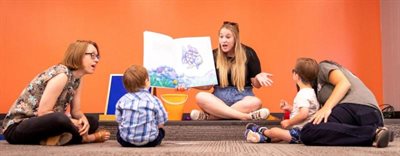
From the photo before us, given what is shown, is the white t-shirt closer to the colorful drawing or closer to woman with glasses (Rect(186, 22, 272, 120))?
woman with glasses (Rect(186, 22, 272, 120))

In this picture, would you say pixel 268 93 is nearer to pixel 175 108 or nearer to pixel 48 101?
pixel 175 108

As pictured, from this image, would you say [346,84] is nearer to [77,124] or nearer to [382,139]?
[382,139]

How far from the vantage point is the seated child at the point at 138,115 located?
227 centimetres

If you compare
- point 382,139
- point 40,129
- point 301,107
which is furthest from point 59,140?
point 382,139

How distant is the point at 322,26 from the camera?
443 centimetres

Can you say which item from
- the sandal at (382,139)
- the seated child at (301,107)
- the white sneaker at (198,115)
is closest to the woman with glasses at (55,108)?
the white sneaker at (198,115)

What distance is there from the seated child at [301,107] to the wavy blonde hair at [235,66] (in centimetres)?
69

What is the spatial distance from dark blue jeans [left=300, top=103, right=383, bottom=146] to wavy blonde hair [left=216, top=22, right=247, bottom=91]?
1.01 m

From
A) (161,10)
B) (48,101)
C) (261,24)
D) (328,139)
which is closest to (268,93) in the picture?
(261,24)

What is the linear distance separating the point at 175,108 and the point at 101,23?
1.53 meters

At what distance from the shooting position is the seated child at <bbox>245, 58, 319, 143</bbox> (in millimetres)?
2504

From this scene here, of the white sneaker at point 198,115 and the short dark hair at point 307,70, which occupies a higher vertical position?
the short dark hair at point 307,70

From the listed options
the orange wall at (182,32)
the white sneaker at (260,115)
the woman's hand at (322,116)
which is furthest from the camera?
the orange wall at (182,32)

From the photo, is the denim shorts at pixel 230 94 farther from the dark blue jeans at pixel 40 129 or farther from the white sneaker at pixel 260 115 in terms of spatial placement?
the dark blue jeans at pixel 40 129
